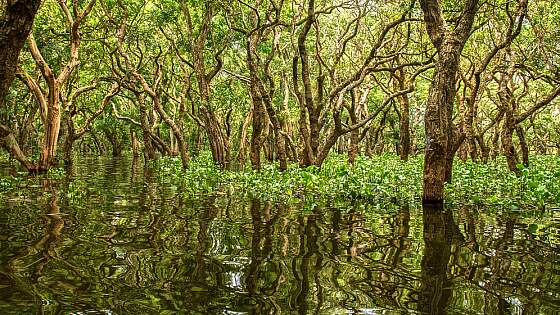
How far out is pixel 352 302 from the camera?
341cm

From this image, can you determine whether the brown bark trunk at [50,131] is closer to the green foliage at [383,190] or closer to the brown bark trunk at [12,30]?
the green foliage at [383,190]

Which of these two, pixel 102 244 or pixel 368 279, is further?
pixel 102 244

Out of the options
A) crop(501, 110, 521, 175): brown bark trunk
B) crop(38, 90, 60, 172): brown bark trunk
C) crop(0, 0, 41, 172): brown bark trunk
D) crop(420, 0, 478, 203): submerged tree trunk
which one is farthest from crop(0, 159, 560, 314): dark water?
crop(38, 90, 60, 172): brown bark trunk

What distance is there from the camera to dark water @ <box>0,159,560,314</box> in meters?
3.39

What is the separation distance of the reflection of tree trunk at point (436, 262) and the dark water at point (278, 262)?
0.05 ft

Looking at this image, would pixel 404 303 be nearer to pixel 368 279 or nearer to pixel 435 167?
pixel 368 279

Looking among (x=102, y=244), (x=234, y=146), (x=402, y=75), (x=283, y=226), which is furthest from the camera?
(x=234, y=146)

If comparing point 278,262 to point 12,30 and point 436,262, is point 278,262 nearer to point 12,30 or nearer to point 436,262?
point 436,262

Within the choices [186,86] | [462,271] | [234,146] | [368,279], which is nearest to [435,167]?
[462,271]

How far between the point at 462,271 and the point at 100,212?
578 cm

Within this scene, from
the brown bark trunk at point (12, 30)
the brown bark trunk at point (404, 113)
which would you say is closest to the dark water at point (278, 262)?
the brown bark trunk at point (12, 30)

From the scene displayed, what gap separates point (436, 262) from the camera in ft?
14.9

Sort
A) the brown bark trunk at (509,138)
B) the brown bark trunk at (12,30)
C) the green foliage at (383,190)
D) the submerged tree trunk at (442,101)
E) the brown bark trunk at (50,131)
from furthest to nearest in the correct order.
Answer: the brown bark trunk at (50,131) < the brown bark trunk at (509,138) < the green foliage at (383,190) < the submerged tree trunk at (442,101) < the brown bark trunk at (12,30)

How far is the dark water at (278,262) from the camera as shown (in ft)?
11.1
